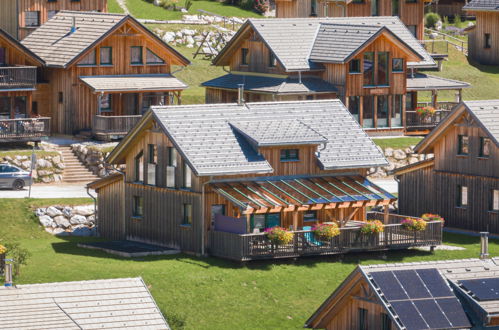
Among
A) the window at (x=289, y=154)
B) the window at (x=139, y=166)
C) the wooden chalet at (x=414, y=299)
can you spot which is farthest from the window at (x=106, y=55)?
the wooden chalet at (x=414, y=299)

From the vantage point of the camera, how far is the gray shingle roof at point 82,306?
4856cm

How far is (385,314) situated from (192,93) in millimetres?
48410

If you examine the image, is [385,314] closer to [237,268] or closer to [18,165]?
[237,268]

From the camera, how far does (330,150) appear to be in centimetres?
7062

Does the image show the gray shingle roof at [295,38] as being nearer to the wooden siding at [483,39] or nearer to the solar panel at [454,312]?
the wooden siding at [483,39]

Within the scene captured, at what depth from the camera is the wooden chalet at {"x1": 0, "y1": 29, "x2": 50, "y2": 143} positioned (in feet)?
274

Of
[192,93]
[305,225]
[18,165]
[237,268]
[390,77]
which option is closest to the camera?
[237,268]

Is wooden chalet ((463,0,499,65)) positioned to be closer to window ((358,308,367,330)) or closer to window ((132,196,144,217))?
window ((132,196,144,217))

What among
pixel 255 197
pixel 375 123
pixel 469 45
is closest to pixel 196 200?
pixel 255 197

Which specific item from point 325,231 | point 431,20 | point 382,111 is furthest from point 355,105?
point 431,20

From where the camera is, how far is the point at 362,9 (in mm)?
104438

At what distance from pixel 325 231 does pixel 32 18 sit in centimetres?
3481

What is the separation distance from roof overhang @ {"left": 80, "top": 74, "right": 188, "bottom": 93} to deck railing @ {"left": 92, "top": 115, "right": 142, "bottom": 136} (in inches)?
63.2

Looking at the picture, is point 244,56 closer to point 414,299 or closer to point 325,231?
point 325,231
